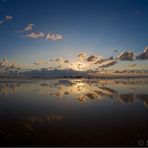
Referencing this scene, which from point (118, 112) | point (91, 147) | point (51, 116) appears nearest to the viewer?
point (91, 147)

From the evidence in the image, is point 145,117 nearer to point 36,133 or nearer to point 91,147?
point 91,147

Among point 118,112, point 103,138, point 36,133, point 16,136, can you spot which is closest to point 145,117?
point 118,112

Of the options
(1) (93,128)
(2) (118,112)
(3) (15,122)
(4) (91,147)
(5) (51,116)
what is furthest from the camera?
(2) (118,112)

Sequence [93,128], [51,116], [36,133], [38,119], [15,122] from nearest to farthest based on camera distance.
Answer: [36,133] < [93,128] < [15,122] < [38,119] < [51,116]

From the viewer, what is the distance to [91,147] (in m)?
9.04

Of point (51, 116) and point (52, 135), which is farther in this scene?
point (51, 116)

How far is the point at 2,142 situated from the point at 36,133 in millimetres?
1897

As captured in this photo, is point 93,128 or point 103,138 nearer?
point 103,138

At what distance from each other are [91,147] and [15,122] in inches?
247

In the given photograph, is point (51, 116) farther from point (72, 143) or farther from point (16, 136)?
point (72, 143)

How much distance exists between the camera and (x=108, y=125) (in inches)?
492

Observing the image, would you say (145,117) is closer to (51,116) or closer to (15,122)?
(51,116)

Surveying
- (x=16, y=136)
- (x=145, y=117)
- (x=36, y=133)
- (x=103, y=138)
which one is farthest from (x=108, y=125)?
(x=16, y=136)

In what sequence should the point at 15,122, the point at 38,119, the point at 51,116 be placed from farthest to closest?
the point at 51,116, the point at 38,119, the point at 15,122
